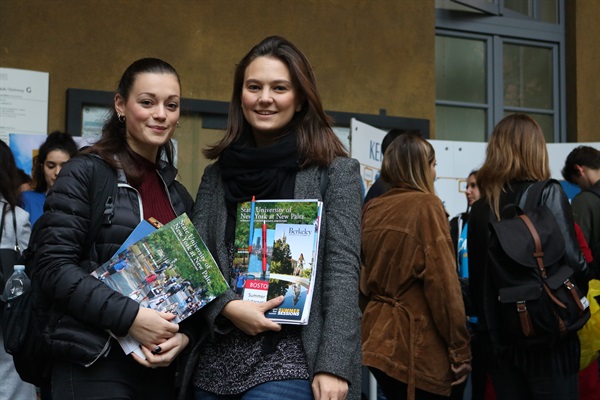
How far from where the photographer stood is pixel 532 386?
3809 millimetres

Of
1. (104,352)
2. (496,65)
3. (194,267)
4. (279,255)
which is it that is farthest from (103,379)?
(496,65)

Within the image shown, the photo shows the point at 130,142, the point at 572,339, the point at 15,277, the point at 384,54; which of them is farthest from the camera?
the point at 384,54

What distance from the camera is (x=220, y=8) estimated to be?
25.7 feet

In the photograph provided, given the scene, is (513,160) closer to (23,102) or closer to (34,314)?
(34,314)

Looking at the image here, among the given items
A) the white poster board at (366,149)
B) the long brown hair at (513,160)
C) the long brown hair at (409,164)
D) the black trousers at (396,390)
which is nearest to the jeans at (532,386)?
the black trousers at (396,390)

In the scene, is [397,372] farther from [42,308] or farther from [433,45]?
[433,45]

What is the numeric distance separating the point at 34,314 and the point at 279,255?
82cm

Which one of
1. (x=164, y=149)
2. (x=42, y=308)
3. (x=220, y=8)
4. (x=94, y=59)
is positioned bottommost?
(x=42, y=308)

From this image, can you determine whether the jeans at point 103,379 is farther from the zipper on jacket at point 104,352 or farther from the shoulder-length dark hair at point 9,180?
the shoulder-length dark hair at point 9,180

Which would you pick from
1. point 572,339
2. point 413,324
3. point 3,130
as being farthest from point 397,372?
point 3,130

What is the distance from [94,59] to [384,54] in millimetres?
2982

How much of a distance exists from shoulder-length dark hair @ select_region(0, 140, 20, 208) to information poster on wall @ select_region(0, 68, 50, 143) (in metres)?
2.74

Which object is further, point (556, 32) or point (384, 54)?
point (556, 32)

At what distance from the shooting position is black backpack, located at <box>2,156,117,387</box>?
103 inches
